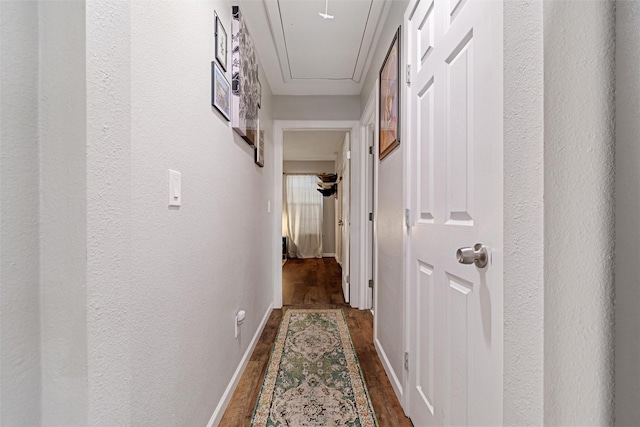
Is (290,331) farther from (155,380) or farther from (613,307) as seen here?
(613,307)

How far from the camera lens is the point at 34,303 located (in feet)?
1.64

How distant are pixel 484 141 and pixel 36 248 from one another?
1028mm

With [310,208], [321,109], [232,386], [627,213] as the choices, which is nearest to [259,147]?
[321,109]

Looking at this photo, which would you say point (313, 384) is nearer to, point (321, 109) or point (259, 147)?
point (259, 147)

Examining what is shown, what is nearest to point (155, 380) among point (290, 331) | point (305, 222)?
point (290, 331)

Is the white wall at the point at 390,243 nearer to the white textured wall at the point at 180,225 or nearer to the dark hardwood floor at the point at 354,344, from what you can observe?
the dark hardwood floor at the point at 354,344

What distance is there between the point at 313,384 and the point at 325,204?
5.32m

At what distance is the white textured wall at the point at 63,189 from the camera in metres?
0.50

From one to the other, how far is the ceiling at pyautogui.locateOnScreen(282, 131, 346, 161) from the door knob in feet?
12.1

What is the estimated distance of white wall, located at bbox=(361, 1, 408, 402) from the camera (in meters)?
1.60

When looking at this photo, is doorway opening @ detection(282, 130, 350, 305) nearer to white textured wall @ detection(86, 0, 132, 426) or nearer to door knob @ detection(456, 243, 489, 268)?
door knob @ detection(456, 243, 489, 268)

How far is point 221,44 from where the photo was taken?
142 cm

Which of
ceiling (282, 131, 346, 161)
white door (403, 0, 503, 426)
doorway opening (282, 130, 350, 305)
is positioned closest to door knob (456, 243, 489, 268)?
white door (403, 0, 503, 426)

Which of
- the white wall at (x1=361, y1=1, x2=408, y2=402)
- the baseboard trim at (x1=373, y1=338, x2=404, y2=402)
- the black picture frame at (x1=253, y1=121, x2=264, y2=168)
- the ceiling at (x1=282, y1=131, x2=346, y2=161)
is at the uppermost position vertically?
the ceiling at (x1=282, y1=131, x2=346, y2=161)
